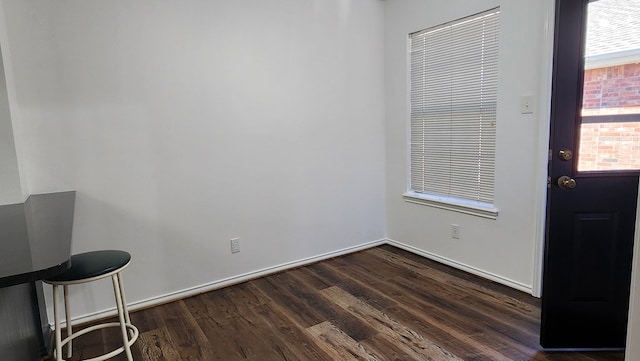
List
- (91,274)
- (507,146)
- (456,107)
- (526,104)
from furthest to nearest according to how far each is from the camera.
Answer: (456,107) < (507,146) < (526,104) < (91,274)

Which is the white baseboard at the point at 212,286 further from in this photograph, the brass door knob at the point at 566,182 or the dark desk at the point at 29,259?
the brass door knob at the point at 566,182

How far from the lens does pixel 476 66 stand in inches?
117

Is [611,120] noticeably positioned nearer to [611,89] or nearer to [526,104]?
[611,89]

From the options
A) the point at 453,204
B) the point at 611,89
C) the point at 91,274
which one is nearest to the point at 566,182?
the point at 611,89

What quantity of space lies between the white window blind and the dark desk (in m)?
2.79

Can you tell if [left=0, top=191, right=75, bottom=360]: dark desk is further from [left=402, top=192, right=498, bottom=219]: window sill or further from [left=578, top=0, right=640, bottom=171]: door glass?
[left=402, top=192, right=498, bottom=219]: window sill

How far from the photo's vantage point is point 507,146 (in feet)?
9.21

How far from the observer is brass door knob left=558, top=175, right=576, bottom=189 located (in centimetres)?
196

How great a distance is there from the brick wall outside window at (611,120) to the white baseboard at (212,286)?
7.41ft

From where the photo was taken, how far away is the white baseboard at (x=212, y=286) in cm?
261

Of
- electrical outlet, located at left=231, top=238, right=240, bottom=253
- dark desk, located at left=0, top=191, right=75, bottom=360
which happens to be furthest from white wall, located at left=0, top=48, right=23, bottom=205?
electrical outlet, located at left=231, top=238, right=240, bottom=253

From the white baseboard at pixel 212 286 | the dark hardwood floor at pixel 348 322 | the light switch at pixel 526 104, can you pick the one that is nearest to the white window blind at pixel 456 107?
the light switch at pixel 526 104

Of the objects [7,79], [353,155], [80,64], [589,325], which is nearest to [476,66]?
[353,155]

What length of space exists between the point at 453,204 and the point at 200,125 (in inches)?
86.2
